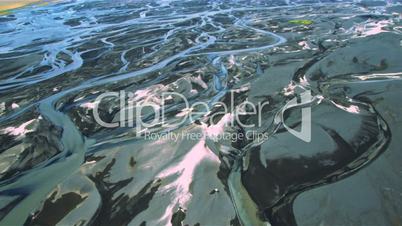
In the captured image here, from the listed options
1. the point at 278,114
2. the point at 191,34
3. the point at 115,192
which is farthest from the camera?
the point at 191,34

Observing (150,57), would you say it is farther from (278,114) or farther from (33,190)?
(33,190)

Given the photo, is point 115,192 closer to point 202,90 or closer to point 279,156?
point 279,156

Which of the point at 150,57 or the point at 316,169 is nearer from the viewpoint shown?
the point at 316,169

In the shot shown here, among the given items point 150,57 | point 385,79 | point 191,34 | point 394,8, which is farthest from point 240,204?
point 394,8

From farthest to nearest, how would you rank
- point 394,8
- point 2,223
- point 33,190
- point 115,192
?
point 394,8, point 33,190, point 115,192, point 2,223

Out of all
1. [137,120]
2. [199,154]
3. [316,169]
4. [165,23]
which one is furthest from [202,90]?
[165,23]

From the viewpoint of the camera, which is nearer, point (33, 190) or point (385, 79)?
point (33, 190)
